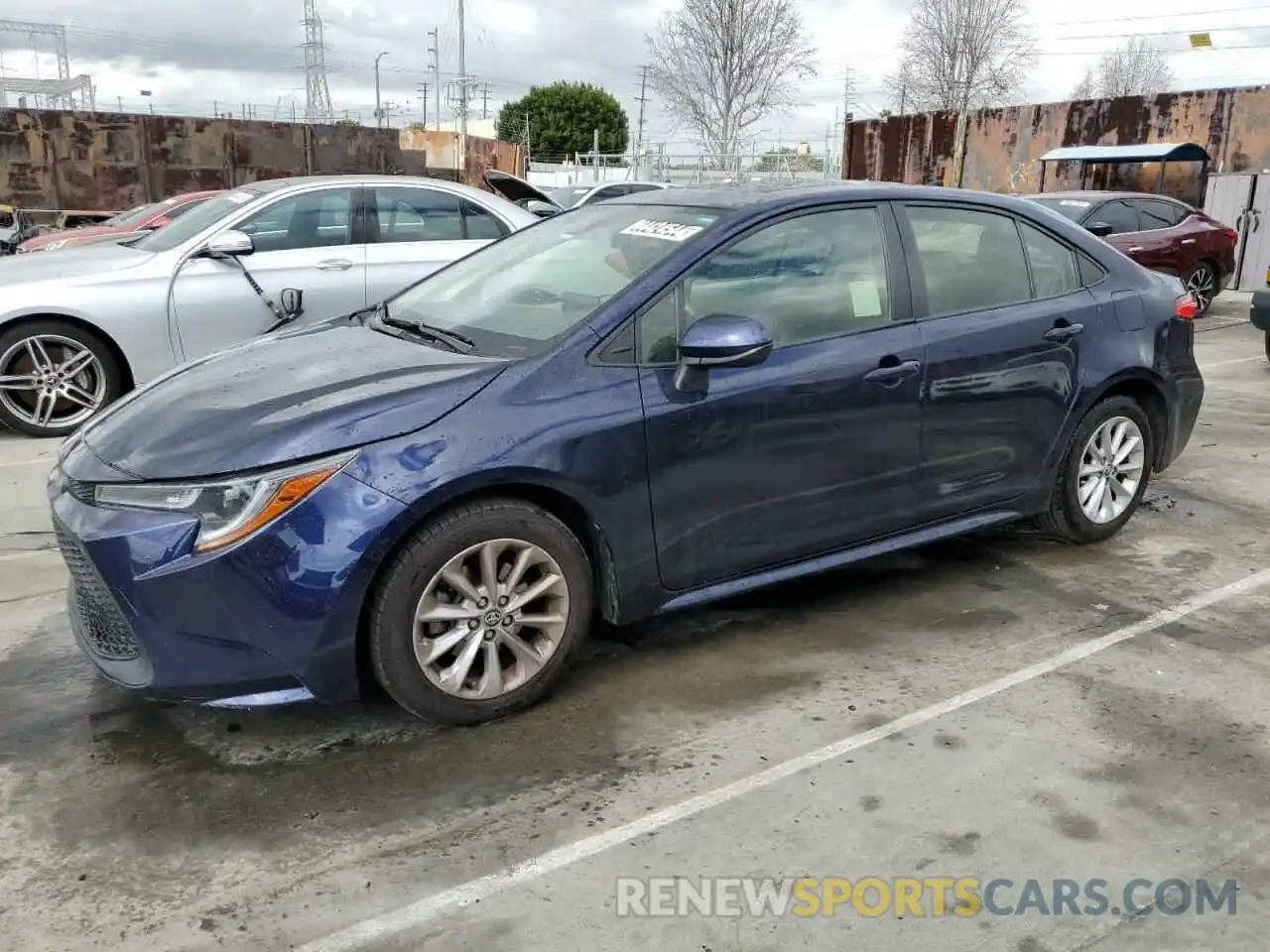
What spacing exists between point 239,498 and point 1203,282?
1309 centimetres

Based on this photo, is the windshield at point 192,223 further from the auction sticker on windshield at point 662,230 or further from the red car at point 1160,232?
the red car at point 1160,232

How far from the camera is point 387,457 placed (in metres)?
2.94

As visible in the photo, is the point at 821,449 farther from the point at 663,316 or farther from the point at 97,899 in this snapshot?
the point at 97,899

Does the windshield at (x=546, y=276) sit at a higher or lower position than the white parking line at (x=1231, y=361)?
higher

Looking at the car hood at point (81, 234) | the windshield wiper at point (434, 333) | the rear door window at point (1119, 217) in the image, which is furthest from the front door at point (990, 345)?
the car hood at point (81, 234)

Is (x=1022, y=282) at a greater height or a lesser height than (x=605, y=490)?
greater

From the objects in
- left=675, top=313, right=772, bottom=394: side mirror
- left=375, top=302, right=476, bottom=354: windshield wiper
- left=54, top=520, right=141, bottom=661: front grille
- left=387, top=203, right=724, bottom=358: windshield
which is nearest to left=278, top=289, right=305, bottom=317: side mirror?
left=387, top=203, right=724, bottom=358: windshield

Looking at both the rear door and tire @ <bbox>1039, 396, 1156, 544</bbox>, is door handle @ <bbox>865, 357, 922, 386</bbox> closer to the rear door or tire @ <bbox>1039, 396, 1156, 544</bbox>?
tire @ <bbox>1039, 396, 1156, 544</bbox>

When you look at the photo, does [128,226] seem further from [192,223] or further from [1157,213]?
[1157,213]

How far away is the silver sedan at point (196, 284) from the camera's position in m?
6.55

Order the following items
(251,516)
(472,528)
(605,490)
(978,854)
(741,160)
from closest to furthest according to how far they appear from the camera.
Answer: (978,854) < (251,516) < (472,528) < (605,490) < (741,160)

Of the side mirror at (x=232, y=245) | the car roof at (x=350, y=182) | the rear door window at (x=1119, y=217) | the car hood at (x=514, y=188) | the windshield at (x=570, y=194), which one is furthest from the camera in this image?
the windshield at (x=570, y=194)

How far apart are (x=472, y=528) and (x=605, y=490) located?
17.4 inches

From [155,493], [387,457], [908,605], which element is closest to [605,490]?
[387,457]
